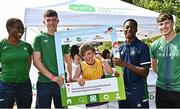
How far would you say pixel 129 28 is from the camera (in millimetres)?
5246

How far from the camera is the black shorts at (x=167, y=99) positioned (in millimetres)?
5098

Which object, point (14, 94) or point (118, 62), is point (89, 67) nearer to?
point (118, 62)

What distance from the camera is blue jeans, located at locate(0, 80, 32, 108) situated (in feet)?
17.0

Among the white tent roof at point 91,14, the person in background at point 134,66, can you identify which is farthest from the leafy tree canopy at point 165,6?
the person in background at point 134,66

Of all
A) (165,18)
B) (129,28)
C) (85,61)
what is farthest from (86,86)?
(165,18)

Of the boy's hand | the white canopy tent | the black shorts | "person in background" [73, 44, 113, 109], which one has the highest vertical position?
the white canopy tent

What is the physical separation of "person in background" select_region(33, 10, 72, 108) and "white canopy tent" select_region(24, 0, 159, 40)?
303 centimetres

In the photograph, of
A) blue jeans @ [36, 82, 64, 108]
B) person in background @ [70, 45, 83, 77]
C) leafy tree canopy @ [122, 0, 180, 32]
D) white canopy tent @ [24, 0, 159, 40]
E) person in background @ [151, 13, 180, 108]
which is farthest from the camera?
leafy tree canopy @ [122, 0, 180, 32]

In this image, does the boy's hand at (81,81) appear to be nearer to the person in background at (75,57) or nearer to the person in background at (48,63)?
the person in background at (48,63)

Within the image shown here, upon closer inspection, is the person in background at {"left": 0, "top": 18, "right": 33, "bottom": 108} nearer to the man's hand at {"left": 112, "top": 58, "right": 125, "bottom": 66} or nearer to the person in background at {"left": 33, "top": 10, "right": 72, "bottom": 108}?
the person in background at {"left": 33, "top": 10, "right": 72, "bottom": 108}

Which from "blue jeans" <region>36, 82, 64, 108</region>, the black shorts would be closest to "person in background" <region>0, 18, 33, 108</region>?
"blue jeans" <region>36, 82, 64, 108</region>

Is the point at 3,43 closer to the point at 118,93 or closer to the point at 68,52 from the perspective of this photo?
the point at 68,52

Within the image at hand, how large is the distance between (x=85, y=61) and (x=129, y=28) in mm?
715

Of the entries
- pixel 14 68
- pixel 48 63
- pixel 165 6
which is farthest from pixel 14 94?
pixel 165 6
